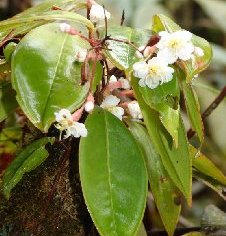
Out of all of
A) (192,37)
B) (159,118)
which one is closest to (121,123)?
(159,118)

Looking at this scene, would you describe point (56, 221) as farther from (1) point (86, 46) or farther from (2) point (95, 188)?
(1) point (86, 46)

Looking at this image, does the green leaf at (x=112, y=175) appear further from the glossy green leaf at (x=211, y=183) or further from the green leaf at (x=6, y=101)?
the glossy green leaf at (x=211, y=183)

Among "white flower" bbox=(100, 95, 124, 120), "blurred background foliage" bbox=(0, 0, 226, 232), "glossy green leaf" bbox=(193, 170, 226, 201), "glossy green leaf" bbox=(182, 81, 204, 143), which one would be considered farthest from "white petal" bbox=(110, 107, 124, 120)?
"blurred background foliage" bbox=(0, 0, 226, 232)

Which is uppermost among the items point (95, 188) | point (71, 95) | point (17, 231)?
point (71, 95)

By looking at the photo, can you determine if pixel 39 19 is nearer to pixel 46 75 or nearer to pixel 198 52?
pixel 46 75

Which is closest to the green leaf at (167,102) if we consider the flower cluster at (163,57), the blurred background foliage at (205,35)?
the flower cluster at (163,57)

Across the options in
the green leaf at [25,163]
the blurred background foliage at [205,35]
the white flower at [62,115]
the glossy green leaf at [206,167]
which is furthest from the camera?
the blurred background foliage at [205,35]
